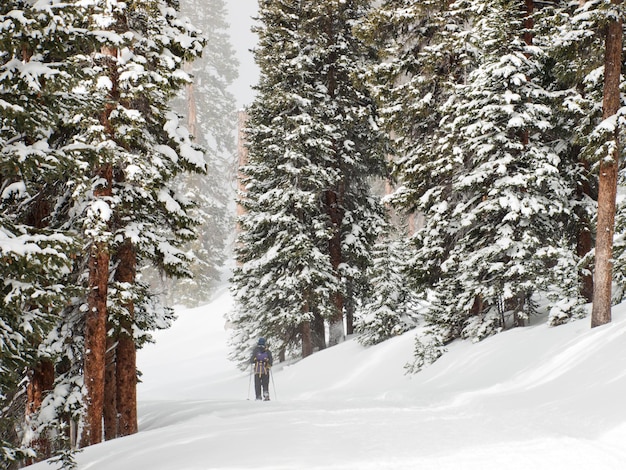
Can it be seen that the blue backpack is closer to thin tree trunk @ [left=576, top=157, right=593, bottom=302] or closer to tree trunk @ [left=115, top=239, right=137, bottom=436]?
tree trunk @ [left=115, top=239, right=137, bottom=436]

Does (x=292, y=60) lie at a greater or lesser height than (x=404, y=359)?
greater

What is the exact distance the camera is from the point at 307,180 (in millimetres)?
20641

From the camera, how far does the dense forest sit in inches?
291

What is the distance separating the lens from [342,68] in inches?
867

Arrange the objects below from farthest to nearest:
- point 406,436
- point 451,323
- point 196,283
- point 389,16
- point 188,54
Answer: point 196,283 < point 389,16 < point 451,323 < point 188,54 < point 406,436

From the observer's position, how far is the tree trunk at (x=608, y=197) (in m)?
12.1

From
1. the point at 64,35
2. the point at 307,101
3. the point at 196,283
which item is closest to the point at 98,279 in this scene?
the point at 64,35

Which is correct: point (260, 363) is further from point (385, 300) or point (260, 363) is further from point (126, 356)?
point (385, 300)

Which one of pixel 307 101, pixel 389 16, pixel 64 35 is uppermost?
pixel 389 16

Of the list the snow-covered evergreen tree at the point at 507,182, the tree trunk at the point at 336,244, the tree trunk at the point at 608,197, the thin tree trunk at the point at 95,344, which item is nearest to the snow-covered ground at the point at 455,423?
the tree trunk at the point at 608,197

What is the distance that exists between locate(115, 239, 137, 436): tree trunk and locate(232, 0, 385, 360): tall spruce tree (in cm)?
923

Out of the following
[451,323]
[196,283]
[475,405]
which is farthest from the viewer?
[196,283]

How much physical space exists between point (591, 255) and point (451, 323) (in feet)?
15.8

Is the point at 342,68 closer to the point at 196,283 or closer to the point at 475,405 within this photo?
the point at 475,405
